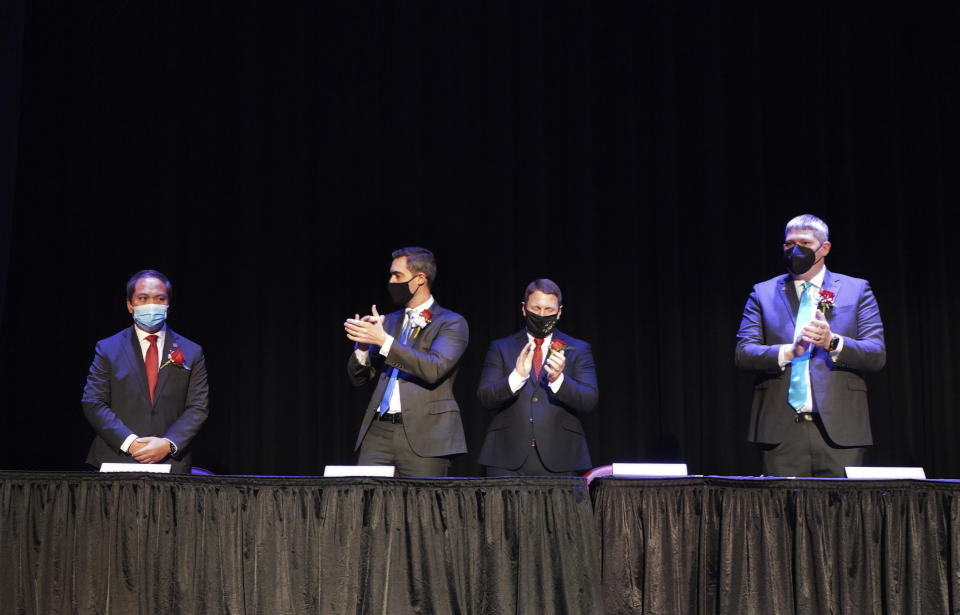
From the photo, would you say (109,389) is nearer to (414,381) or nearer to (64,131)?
(414,381)

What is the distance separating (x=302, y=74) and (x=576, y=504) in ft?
14.3

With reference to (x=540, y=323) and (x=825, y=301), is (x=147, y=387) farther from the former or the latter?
(x=825, y=301)

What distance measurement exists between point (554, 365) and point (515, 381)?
0.66 feet

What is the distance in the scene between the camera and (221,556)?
314 centimetres

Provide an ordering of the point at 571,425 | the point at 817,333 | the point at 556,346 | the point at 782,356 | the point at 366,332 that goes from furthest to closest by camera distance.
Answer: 1. the point at 571,425
2. the point at 556,346
3. the point at 366,332
4. the point at 782,356
5. the point at 817,333

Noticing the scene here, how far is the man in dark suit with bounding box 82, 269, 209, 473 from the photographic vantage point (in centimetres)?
430

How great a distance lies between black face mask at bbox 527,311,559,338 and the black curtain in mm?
1328

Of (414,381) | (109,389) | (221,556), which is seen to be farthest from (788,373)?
(109,389)

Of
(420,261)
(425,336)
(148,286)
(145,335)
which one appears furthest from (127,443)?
(420,261)

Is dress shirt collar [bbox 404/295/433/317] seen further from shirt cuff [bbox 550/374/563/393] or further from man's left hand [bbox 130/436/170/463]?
man's left hand [bbox 130/436/170/463]

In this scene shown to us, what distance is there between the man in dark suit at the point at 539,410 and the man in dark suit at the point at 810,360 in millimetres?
778

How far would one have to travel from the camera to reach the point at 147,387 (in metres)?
4.43

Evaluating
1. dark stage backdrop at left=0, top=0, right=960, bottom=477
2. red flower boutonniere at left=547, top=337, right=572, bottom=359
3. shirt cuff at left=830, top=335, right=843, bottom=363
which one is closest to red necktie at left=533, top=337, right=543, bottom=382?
red flower boutonniere at left=547, top=337, right=572, bottom=359

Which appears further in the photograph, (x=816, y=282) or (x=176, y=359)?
(x=176, y=359)
